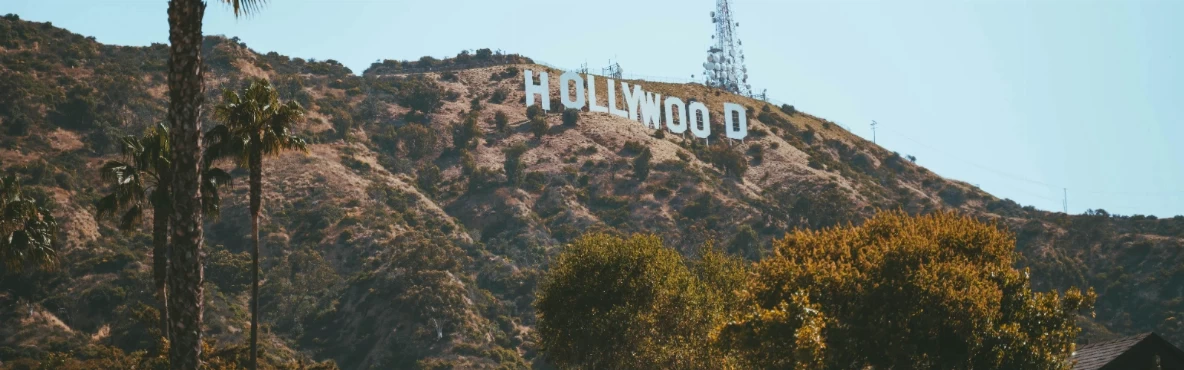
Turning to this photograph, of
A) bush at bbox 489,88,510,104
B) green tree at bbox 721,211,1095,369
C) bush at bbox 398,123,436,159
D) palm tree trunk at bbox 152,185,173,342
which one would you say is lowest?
green tree at bbox 721,211,1095,369

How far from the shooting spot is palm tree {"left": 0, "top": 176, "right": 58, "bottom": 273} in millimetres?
37062

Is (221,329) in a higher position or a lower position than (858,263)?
lower

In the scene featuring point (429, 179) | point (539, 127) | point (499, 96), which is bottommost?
point (429, 179)

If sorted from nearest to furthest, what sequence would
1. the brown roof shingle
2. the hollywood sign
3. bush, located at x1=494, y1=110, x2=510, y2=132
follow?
the brown roof shingle
bush, located at x1=494, y1=110, x2=510, y2=132
the hollywood sign

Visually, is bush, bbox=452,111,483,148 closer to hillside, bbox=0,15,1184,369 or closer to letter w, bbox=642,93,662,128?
hillside, bbox=0,15,1184,369

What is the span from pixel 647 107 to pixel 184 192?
417 feet

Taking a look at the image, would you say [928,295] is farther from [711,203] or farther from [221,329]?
[711,203]

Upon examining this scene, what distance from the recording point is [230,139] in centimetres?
3572

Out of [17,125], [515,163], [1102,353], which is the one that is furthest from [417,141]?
[1102,353]

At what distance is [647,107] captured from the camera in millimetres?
146250

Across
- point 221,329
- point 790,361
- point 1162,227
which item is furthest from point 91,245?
point 1162,227

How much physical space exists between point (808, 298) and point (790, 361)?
6.29 ft

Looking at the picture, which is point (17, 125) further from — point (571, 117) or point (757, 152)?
point (757, 152)

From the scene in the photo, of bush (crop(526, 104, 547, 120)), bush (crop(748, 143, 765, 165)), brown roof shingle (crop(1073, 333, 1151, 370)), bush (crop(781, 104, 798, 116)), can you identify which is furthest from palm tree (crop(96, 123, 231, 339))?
bush (crop(781, 104, 798, 116))
